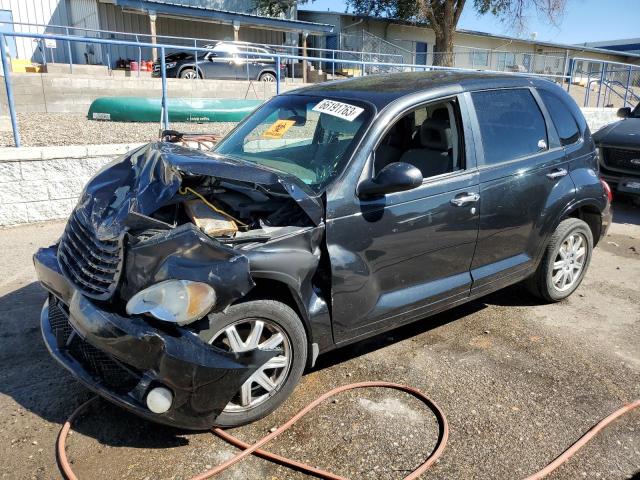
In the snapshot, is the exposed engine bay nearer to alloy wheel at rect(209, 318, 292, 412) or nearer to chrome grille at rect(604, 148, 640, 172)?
alloy wheel at rect(209, 318, 292, 412)

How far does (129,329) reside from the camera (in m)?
2.45

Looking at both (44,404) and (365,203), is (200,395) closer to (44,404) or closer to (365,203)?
(44,404)

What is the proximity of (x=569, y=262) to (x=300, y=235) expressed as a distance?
2.86 m

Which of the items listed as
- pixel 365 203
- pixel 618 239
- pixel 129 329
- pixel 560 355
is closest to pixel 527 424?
pixel 560 355

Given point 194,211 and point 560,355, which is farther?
point 560,355

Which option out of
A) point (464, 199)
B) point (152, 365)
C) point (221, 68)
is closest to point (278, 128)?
point (464, 199)

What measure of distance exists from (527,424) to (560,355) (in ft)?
3.19

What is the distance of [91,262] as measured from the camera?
110 inches

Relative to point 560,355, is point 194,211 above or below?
above

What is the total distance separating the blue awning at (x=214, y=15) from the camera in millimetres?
21681

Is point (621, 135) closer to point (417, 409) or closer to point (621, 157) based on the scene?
point (621, 157)

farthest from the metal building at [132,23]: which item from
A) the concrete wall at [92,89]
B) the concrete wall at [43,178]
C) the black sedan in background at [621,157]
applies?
the black sedan in background at [621,157]

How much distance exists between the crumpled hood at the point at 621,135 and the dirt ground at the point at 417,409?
435 cm

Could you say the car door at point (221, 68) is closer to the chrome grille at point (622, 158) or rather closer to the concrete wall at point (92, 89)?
the concrete wall at point (92, 89)
